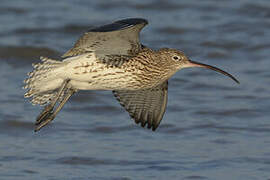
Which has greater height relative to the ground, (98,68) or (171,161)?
(98,68)

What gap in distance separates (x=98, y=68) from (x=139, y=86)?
0.42 m

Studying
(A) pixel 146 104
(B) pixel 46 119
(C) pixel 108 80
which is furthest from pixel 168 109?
(C) pixel 108 80

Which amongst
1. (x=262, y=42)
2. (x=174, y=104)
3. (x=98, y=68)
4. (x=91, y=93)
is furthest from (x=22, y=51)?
(x=98, y=68)

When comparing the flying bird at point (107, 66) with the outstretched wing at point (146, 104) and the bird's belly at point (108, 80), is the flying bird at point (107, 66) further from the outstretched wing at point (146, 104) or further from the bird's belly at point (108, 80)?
the outstretched wing at point (146, 104)

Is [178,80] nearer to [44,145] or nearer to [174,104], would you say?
[174,104]

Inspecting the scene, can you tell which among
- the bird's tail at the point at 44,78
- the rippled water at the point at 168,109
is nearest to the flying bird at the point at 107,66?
the bird's tail at the point at 44,78

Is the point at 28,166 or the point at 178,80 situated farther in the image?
the point at 178,80

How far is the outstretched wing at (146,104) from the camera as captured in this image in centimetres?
807

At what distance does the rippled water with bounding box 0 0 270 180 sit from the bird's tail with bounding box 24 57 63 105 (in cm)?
75

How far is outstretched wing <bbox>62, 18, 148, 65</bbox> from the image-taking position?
7.11 meters

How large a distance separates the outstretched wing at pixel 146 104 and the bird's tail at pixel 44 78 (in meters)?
0.79

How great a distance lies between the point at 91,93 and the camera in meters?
10.1

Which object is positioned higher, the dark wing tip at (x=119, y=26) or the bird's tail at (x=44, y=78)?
the dark wing tip at (x=119, y=26)

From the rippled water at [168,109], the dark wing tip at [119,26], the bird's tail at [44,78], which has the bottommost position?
the rippled water at [168,109]
